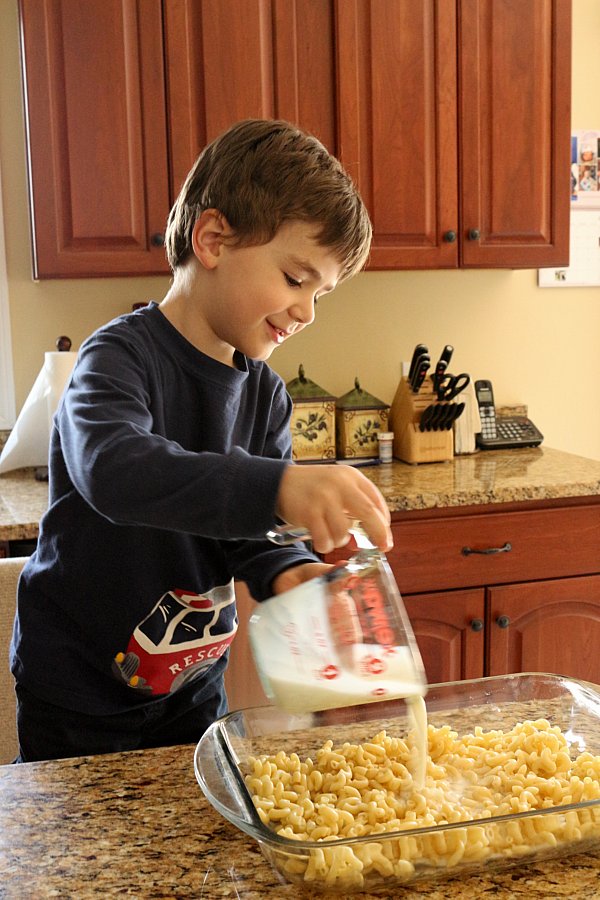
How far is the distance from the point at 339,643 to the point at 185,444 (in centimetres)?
50

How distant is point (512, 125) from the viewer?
96.0 inches

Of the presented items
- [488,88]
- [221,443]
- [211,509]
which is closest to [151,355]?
[221,443]

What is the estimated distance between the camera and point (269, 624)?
2.59 ft

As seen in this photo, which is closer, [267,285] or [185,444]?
[267,285]

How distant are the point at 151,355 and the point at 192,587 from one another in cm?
30

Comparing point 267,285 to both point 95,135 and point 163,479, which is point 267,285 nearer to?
point 163,479

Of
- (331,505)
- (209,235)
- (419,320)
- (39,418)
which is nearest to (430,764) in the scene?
(331,505)

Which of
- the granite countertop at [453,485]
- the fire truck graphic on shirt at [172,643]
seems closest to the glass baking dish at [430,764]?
the fire truck graphic on shirt at [172,643]

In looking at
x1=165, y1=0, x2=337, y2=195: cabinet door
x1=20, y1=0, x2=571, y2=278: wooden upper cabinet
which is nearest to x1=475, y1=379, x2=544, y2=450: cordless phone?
Answer: x1=20, y1=0, x2=571, y2=278: wooden upper cabinet

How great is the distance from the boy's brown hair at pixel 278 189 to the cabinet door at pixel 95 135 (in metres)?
1.13

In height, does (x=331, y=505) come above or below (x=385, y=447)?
above

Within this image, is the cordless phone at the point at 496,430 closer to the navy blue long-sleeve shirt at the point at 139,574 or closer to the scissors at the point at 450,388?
the scissors at the point at 450,388

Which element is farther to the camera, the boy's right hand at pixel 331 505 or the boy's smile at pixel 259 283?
the boy's smile at pixel 259 283

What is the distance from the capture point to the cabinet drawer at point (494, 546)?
215cm
